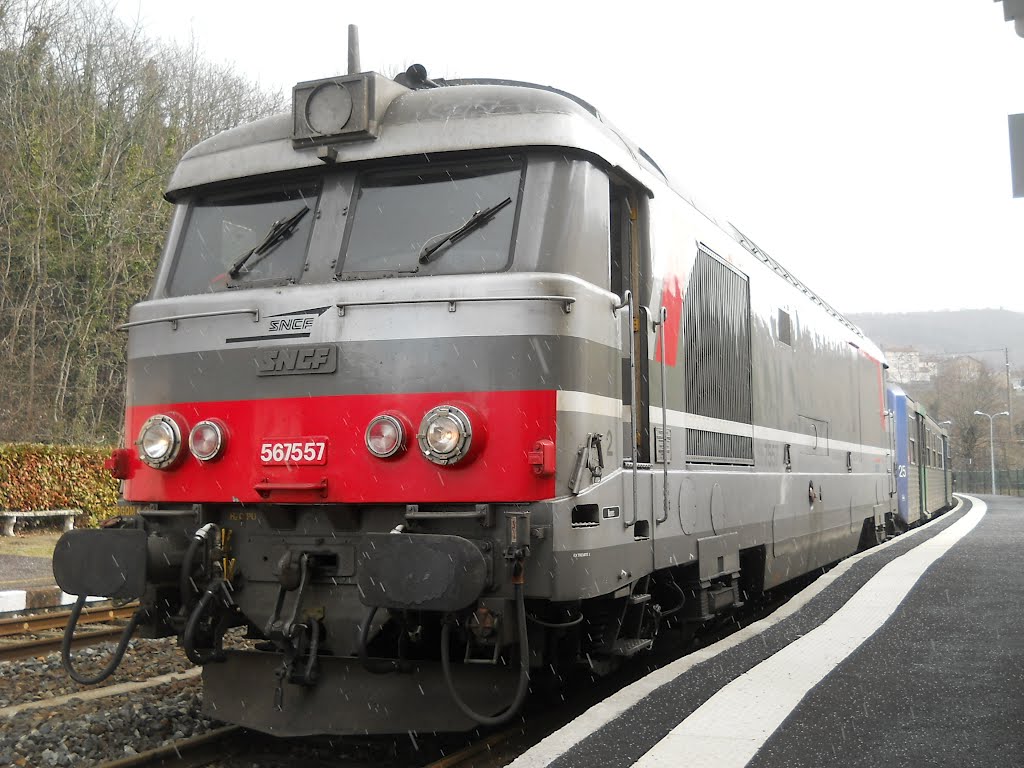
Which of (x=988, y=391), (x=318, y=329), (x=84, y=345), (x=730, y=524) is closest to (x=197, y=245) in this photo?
(x=318, y=329)

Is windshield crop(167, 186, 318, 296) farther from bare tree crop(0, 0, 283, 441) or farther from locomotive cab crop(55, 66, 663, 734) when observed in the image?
bare tree crop(0, 0, 283, 441)

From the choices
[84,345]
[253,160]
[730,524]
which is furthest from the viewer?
[84,345]

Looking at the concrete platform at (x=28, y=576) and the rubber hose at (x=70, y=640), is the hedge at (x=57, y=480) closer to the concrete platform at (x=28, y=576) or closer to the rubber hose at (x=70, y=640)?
the concrete platform at (x=28, y=576)

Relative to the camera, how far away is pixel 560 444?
4.79 meters

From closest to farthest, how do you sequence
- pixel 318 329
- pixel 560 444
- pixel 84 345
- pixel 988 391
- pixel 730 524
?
pixel 560 444 → pixel 318 329 → pixel 730 524 → pixel 84 345 → pixel 988 391

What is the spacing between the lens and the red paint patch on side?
5.95 meters

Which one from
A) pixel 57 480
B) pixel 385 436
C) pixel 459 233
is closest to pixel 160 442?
pixel 385 436

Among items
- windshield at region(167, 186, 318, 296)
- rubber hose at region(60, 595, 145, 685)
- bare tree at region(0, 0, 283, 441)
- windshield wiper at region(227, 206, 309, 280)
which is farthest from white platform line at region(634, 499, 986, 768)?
bare tree at region(0, 0, 283, 441)

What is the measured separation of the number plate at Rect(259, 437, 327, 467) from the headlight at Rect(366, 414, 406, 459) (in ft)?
0.94

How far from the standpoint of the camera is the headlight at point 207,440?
17.3ft

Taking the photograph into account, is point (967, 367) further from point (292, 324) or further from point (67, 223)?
point (292, 324)

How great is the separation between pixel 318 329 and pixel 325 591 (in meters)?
1.28

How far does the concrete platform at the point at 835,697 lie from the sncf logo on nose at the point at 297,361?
2.05 m

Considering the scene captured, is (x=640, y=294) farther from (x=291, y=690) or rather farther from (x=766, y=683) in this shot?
(x=291, y=690)
